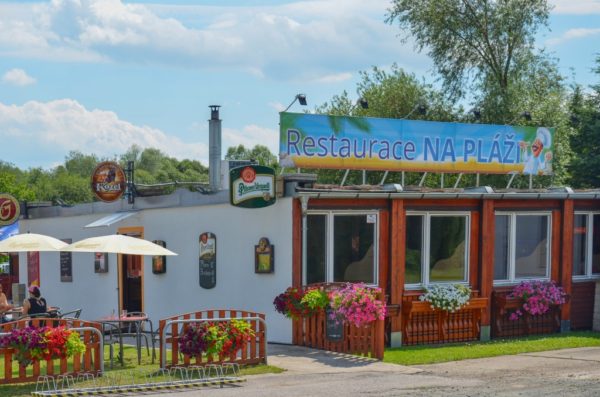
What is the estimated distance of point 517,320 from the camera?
17344 millimetres

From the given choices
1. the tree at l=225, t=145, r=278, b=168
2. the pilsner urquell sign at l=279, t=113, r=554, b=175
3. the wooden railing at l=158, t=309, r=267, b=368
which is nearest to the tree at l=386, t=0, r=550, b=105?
the pilsner urquell sign at l=279, t=113, r=554, b=175

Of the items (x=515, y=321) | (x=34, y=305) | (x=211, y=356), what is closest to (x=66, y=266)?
(x=34, y=305)

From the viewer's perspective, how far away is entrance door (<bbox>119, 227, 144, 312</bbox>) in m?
20.0

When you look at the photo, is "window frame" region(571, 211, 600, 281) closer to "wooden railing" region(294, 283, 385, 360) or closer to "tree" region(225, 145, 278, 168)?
"wooden railing" region(294, 283, 385, 360)

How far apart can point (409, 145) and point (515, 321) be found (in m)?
4.04

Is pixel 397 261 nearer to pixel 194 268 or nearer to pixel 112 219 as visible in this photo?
pixel 194 268

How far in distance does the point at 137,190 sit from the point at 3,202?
4626 millimetres

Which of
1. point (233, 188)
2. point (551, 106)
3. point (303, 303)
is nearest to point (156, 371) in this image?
point (303, 303)

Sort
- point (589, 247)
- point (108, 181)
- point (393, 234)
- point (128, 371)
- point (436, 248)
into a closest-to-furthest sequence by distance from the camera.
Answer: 1. point (128, 371)
2. point (393, 234)
3. point (436, 248)
4. point (589, 247)
5. point (108, 181)

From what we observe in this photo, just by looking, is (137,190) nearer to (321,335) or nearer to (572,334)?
(321,335)

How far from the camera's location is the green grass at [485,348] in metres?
14.3

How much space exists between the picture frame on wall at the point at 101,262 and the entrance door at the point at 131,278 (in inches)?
28.1

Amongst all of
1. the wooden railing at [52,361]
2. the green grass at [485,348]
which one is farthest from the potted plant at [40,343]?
the green grass at [485,348]

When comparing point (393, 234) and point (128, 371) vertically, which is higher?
point (393, 234)
